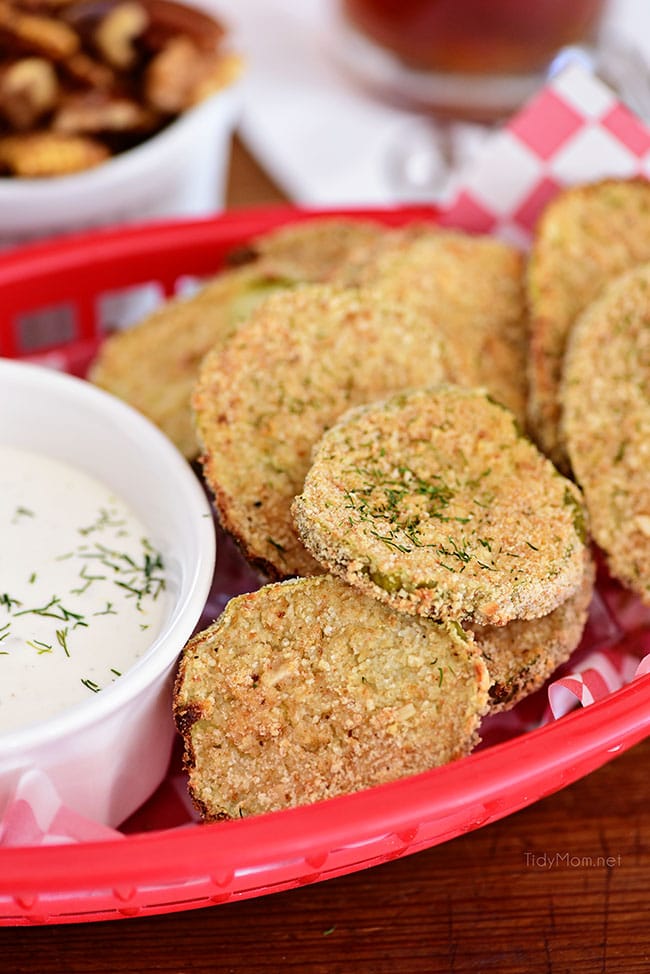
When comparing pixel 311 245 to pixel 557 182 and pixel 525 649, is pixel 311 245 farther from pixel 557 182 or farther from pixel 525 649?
pixel 525 649

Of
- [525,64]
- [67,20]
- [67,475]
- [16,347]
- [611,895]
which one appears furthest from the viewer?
[525,64]

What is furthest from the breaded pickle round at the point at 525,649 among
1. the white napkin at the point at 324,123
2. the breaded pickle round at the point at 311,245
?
the white napkin at the point at 324,123

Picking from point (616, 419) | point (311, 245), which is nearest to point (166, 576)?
point (616, 419)

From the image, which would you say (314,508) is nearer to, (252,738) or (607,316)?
(252,738)

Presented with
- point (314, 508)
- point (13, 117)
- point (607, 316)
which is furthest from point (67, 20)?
point (314, 508)

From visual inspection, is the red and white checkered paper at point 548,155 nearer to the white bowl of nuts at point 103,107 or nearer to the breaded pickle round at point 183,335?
the breaded pickle round at point 183,335

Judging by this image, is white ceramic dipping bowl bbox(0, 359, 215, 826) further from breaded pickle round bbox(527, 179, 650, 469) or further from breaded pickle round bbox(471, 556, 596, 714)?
breaded pickle round bbox(527, 179, 650, 469)
